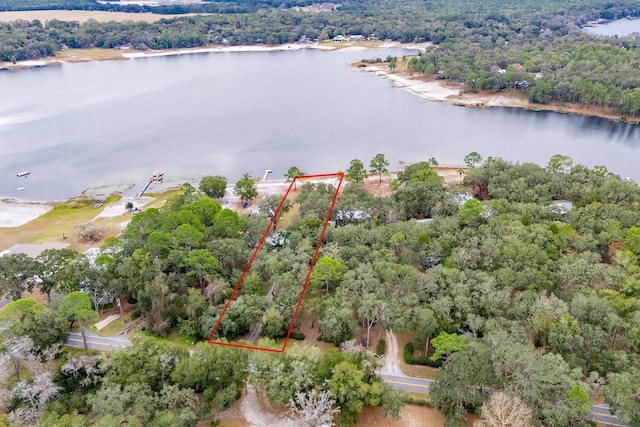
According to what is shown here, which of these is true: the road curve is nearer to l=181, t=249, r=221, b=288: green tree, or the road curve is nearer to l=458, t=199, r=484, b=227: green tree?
l=181, t=249, r=221, b=288: green tree

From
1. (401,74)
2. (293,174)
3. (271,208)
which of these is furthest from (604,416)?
(401,74)

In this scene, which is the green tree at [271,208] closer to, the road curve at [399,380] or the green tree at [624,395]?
the road curve at [399,380]

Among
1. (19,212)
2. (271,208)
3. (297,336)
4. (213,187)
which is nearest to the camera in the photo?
(297,336)

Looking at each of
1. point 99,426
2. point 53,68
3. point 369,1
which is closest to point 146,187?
point 99,426

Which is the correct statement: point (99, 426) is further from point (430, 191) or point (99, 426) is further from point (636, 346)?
point (430, 191)

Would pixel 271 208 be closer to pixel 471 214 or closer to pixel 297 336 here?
pixel 297 336
